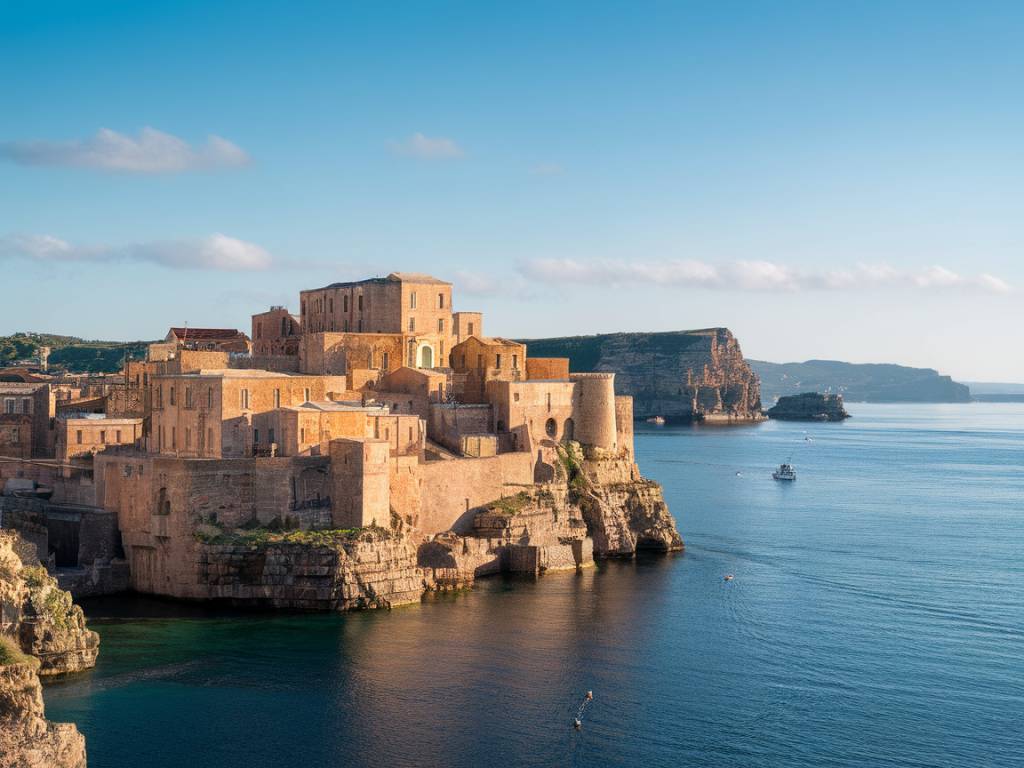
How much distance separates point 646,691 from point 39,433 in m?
43.6

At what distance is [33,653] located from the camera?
46.5 metres

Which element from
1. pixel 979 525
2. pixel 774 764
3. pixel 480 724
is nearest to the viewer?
pixel 774 764

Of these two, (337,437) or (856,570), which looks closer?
(337,437)

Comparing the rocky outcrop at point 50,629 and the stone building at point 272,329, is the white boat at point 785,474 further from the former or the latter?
the rocky outcrop at point 50,629

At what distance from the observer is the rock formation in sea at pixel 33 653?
106ft

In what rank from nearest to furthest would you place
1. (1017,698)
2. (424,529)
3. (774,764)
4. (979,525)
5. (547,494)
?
1. (774,764)
2. (1017,698)
3. (424,529)
4. (547,494)
5. (979,525)

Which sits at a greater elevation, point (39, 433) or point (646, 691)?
point (39, 433)

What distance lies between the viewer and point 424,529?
216 feet

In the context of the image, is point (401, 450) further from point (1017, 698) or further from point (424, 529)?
point (1017, 698)

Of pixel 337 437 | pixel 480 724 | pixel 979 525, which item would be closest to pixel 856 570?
pixel 979 525

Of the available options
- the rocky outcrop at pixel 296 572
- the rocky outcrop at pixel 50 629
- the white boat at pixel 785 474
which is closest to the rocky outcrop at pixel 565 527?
the rocky outcrop at pixel 296 572

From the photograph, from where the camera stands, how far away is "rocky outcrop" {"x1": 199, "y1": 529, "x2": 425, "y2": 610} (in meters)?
57.5

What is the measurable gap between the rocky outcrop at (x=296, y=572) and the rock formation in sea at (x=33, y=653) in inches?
322

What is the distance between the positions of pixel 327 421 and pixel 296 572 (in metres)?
8.01
